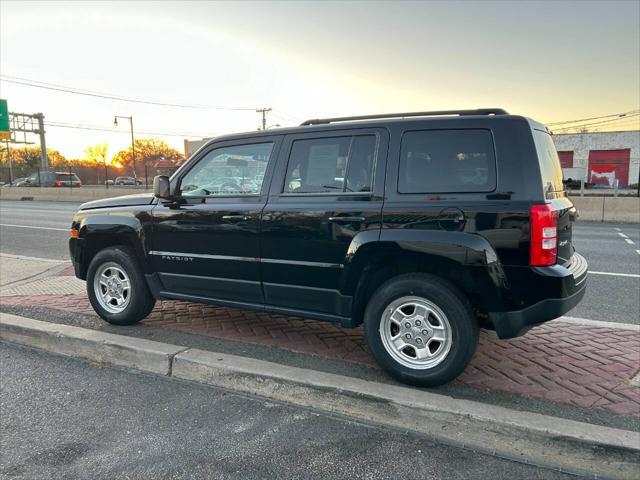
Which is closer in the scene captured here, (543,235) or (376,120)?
(543,235)

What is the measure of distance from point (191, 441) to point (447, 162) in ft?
8.25

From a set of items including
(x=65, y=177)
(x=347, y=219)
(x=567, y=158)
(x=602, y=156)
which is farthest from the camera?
(x=567, y=158)

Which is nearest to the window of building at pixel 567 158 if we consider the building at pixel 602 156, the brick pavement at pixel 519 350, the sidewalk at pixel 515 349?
the building at pixel 602 156

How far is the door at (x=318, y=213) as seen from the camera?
140 inches

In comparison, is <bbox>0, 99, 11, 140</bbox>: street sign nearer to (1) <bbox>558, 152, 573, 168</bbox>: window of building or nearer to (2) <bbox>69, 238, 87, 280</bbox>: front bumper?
(2) <bbox>69, 238, 87, 280</bbox>: front bumper

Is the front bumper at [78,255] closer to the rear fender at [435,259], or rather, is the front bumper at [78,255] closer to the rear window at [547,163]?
the rear fender at [435,259]

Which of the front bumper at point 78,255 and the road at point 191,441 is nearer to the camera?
the road at point 191,441

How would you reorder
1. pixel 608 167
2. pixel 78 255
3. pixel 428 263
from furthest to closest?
1. pixel 608 167
2. pixel 78 255
3. pixel 428 263

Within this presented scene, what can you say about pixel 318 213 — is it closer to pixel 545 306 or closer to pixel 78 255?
pixel 545 306

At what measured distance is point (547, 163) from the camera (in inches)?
133

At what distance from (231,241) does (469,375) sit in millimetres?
2210

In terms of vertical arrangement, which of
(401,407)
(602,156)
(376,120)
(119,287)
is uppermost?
(602,156)

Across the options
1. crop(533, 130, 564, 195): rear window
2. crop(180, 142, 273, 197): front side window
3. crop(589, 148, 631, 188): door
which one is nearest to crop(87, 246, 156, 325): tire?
crop(180, 142, 273, 197): front side window

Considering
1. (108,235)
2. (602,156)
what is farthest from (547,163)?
(602,156)
